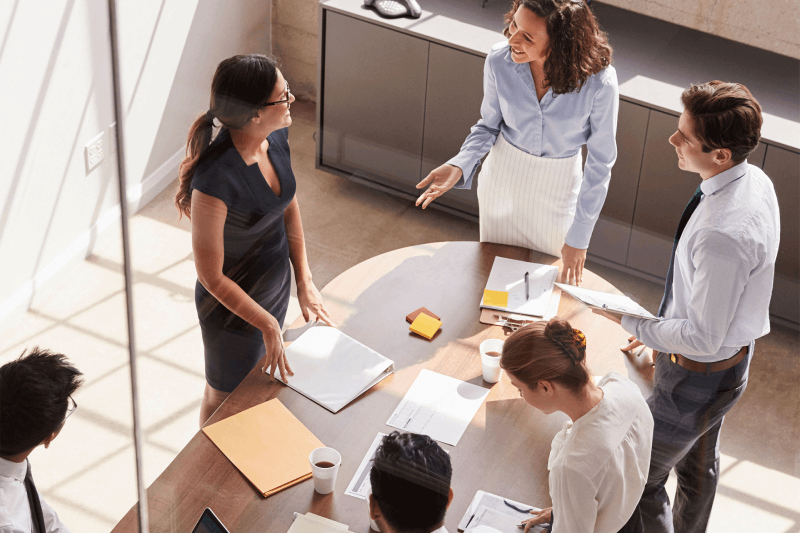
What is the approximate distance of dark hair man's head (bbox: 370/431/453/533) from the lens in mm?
1111

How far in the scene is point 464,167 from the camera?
1387 mm

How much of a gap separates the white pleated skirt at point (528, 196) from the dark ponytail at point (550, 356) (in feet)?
0.94

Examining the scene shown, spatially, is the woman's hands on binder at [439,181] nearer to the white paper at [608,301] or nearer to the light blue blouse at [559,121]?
the light blue blouse at [559,121]

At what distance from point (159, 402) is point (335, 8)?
0.86 m

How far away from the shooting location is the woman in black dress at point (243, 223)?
1.17 m

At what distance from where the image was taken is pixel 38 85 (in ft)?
3.31

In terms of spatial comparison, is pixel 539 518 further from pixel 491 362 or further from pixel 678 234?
pixel 678 234

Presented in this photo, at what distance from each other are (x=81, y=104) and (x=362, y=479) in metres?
0.75

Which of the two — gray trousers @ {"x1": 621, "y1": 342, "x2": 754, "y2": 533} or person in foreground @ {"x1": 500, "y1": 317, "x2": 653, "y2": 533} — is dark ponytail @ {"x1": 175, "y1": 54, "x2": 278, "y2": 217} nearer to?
person in foreground @ {"x1": 500, "y1": 317, "x2": 653, "y2": 533}

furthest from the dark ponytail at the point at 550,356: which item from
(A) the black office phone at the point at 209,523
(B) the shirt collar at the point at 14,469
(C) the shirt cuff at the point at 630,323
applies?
(B) the shirt collar at the point at 14,469

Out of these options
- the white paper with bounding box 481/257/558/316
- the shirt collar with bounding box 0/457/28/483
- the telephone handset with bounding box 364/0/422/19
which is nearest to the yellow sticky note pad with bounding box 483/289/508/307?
the white paper with bounding box 481/257/558/316

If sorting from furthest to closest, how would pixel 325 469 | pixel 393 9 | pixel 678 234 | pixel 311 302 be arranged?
pixel 311 302
pixel 393 9
pixel 325 469
pixel 678 234

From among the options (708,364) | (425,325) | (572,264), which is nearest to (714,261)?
(708,364)

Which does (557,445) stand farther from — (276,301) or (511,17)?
(511,17)
